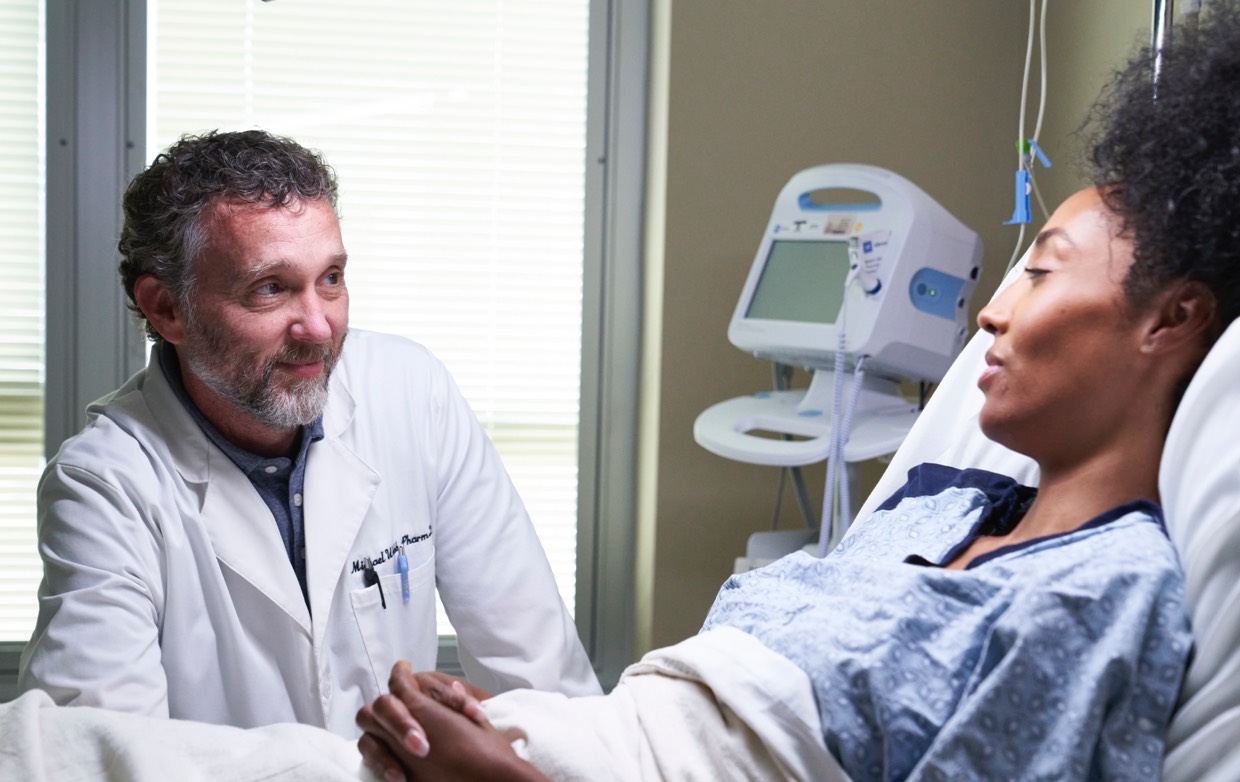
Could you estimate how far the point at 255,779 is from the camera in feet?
3.29

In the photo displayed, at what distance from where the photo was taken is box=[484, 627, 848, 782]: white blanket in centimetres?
98

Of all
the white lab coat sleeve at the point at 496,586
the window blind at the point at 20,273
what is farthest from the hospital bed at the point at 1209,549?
the window blind at the point at 20,273

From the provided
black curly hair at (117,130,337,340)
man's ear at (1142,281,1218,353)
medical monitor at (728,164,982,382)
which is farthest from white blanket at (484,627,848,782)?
medical monitor at (728,164,982,382)

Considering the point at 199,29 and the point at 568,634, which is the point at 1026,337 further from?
the point at 199,29

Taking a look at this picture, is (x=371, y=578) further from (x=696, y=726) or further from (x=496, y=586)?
(x=696, y=726)

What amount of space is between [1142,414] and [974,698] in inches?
13.8

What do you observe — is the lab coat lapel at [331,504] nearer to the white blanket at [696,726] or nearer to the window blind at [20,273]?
Result: the white blanket at [696,726]

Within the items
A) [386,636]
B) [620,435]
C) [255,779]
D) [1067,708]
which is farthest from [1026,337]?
[620,435]

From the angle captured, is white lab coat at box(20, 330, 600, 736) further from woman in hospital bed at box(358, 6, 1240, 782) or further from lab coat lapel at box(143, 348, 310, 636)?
woman in hospital bed at box(358, 6, 1240, 782)

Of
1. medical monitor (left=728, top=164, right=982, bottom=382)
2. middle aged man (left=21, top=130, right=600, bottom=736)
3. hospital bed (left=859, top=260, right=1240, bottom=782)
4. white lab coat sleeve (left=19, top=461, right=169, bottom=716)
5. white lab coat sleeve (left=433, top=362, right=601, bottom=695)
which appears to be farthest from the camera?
medical monitor (left=728, top=164, right=982, bottom=382)

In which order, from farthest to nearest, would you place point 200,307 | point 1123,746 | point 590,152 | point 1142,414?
point 590,152 → point 200,307 → point 1142,414 → point 1123,746

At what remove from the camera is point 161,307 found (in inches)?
67.4

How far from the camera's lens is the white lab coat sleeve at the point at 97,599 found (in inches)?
54.0

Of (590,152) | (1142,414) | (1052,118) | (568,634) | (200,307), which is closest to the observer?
(1142,414)
